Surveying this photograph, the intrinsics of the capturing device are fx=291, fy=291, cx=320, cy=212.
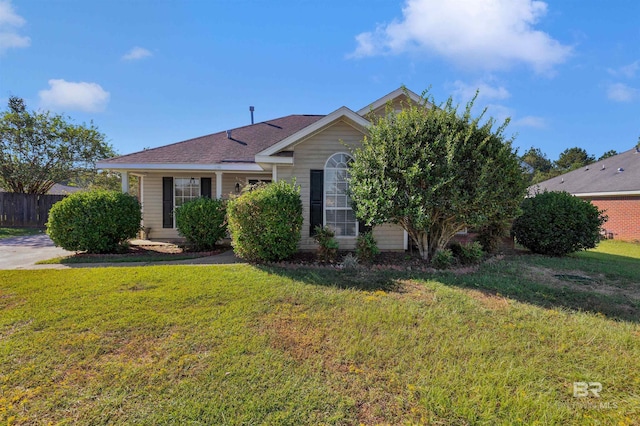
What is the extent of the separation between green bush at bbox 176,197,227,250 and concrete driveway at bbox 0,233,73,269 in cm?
364

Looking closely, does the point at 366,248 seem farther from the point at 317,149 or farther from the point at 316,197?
the point at 317,149

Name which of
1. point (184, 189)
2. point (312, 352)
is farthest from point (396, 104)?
point (312, 352)

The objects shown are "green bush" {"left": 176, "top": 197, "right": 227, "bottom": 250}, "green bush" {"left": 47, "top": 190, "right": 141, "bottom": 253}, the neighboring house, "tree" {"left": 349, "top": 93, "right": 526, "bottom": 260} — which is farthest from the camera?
the neighboring house

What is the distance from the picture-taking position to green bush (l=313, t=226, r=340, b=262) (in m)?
7.32

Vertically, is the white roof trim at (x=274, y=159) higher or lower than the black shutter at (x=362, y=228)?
higher

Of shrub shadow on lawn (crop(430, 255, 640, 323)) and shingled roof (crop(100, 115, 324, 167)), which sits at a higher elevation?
shingled roof (crop(100, 115, 324, 167))

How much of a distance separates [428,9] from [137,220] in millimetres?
10859

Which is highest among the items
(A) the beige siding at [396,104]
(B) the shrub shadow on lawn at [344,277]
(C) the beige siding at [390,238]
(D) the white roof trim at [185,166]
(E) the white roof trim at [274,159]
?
(A) the beige siding at [396,104]

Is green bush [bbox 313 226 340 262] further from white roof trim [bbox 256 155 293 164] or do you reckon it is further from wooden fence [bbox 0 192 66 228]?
wooden fence [bbox 0 192 66 228]

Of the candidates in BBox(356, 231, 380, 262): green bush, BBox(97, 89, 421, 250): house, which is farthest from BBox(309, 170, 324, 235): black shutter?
BBox(356, 231, 380, 262): green bush

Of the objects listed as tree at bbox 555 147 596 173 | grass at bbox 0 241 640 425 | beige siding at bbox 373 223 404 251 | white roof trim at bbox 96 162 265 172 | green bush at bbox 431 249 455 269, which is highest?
tree at bbox 555 147 596 173

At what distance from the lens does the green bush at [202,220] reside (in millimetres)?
8469

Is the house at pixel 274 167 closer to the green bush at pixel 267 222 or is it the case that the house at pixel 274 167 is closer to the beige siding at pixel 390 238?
the beige siding at pixel 390 238

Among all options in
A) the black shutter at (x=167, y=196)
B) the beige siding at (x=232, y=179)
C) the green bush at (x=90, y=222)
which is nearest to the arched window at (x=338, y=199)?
the beige siding at (x=232, y=179)
